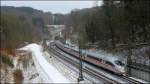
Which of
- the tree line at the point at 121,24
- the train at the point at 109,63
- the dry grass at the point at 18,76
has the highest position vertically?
the tree line at the point at 121,24

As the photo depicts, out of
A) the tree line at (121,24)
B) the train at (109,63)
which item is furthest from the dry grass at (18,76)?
the tree line at (121,24)

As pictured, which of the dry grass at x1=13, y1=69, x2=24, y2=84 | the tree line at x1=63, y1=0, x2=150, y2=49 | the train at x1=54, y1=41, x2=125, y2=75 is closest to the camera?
the train at x1=54, y1=41, x2=125, y2=75

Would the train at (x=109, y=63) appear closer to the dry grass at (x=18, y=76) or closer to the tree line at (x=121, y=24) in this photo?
the tree line at (x=121, y=24)

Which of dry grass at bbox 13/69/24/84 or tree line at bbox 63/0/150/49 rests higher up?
tree line at bbox 63/0/150/49

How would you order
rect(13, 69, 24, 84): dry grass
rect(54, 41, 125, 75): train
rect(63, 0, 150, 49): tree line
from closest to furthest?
rect(54, 41, 125, 75): train → rect(63, 0, 150, 49): tree line → rect(13, 69, 24, 84): dry grass

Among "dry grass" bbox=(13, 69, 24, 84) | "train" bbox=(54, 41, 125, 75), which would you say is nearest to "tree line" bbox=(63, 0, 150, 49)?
"train" bbox=(54, 41, 125, 75)

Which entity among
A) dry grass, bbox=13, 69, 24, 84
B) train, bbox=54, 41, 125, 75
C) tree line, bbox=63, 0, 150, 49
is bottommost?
dry grass, bbox=13, 69, 24, 84

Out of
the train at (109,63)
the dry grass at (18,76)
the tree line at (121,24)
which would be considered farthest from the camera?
the dry grass at (18,76)

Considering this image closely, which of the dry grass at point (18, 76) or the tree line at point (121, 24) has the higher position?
the tree line at point (121, 24)

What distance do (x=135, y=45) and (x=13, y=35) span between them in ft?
256

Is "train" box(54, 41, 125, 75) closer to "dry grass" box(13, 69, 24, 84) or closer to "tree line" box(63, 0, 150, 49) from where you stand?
"tree line" box(63, 0, 150, 49)

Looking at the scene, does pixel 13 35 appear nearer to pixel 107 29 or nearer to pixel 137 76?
pixel 107 29

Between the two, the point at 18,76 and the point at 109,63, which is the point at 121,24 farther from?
the point at 18,76

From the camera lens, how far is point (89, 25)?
9225cm
